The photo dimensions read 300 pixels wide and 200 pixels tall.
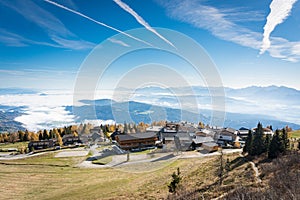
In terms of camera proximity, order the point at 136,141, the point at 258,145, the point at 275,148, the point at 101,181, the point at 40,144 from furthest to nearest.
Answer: the point at 40,144 → the point at 136,141 → the point at 101,181 → the point at 258,145 → the point at 275,148

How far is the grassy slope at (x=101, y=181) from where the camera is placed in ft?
54.3

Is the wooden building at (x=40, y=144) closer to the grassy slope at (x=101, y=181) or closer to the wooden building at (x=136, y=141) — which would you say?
the grassy slope at (x=101, y=181)

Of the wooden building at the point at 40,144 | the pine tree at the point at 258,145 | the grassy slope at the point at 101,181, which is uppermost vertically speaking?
the pine tree at the point at 258,145

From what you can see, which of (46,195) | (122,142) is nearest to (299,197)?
(46,195)

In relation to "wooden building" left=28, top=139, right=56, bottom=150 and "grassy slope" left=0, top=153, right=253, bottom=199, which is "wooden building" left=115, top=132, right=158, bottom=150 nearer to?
"grassy slope" left=0, top=153, right=253, bottom=199

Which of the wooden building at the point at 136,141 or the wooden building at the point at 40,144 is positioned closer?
the wooden building at the point at 136,141

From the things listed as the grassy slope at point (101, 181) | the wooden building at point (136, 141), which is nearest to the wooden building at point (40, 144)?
the grassy slope at point (101, 181)

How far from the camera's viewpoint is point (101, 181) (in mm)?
22500

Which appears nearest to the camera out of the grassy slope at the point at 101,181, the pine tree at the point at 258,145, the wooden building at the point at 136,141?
the grassy slope at the point at 101,181

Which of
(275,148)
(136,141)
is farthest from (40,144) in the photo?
(275,148)

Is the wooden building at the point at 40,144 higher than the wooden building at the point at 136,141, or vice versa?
the wooden building at the point at 136,141

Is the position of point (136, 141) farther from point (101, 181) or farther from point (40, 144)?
point (40, 144)

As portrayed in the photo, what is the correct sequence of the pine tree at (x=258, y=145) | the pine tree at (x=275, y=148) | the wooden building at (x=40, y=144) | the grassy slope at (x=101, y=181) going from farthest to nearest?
the wooden building at (x=40, y=144) < the pine tree at (x=258, y=145) < the pine tree at (x=275, y=148) < the grassy slope at (x=101, y=181)

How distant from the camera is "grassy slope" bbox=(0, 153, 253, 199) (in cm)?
1656
